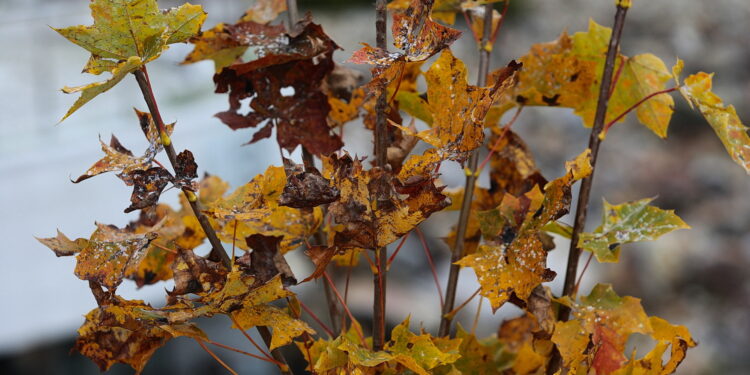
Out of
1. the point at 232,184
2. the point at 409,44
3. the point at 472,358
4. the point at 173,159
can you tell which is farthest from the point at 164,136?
the point at 232,184

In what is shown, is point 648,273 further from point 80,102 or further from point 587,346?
point 80,102

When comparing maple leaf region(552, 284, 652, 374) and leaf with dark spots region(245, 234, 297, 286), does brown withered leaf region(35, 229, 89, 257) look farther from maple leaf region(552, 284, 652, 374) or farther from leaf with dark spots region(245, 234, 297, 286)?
maple leaf region(552, 284, 652, 374)

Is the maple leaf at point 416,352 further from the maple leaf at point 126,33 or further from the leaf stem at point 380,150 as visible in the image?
the maple leaf at point 126,33

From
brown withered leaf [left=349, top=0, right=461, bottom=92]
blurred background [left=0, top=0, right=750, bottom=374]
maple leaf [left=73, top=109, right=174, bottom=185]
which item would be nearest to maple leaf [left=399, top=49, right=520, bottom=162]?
brown withered leaf [left=349, top=0, right=461, bottom=92]

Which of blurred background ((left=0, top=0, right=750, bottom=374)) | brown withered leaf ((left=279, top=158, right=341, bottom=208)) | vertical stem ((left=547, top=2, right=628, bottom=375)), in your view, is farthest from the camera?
blurred background ((left=0, top=0, right=750, bottom=374))

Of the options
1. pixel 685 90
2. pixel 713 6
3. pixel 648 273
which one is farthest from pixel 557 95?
pixel 713 6

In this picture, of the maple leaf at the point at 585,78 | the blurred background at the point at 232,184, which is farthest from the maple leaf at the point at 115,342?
the blurred background at the point at 232,184
